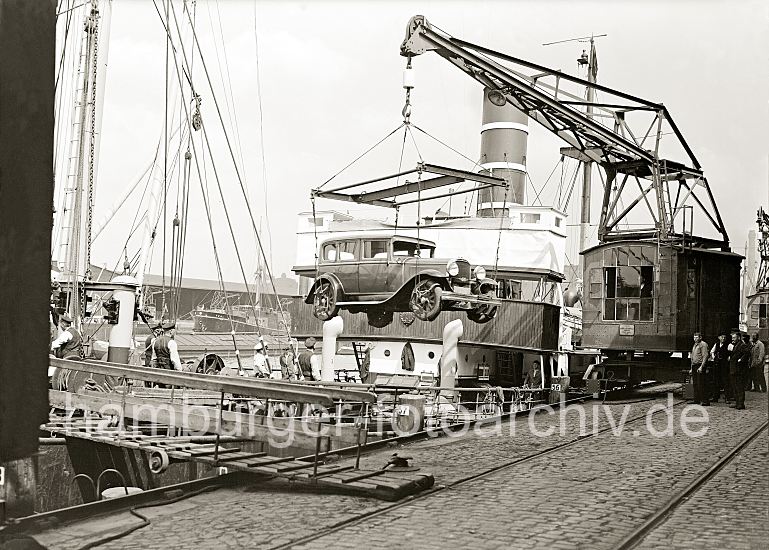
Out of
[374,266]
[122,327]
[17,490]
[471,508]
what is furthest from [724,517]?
[122,327]

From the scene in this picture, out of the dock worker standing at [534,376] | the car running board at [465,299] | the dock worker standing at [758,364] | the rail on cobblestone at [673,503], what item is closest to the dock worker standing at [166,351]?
the car running board at [465,299]

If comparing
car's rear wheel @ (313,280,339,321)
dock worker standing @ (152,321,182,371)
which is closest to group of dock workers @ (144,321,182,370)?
dock worker standing @ (152,321,182,371)

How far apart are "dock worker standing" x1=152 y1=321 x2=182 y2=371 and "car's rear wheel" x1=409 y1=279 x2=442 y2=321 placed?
182 inches

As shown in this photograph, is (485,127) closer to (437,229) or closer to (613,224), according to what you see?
(437,229)

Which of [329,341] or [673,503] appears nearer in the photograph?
[673,503]

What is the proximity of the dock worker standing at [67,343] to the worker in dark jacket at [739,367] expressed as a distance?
12.7 meters

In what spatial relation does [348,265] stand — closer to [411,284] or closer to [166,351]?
[411,284]

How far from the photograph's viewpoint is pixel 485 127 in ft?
103

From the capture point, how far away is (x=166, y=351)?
14289mm

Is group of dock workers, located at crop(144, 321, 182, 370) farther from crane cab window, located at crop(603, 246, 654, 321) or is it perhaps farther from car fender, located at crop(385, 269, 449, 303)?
crane cab window, located at crop(603, 246, 654, 321)

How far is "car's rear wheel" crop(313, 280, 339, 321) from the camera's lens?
57.0 ft

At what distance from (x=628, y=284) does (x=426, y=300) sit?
6982 mm

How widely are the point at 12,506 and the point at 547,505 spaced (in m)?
4.80

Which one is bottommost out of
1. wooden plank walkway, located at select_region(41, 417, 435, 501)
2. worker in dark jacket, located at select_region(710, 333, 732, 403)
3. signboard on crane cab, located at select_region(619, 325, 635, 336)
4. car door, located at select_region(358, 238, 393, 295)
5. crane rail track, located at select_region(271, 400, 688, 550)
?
crane rail track, located at select_region(271, 400, 688, 550)
